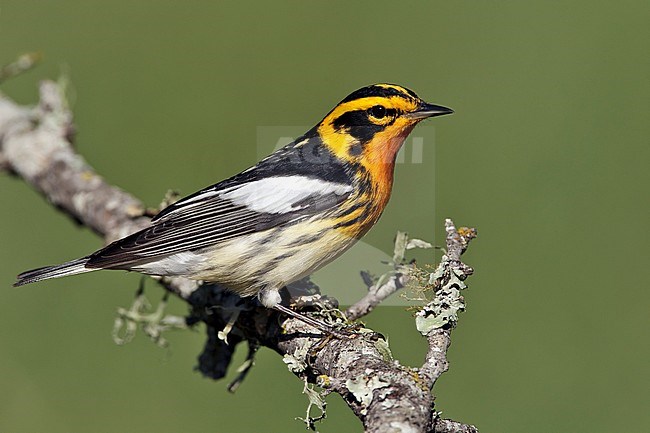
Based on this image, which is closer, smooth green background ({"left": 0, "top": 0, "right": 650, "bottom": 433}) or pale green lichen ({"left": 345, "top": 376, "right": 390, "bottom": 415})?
pale green lichen ({"left": 345, "top": 376, "right": 390, "bottom": 415})

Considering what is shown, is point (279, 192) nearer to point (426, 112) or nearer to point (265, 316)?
point (265, 316)

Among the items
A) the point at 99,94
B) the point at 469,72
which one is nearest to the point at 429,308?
the point at 469,72

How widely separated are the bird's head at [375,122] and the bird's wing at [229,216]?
26 centimetres

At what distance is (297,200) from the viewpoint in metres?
4.00

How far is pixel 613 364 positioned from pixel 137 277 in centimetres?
353

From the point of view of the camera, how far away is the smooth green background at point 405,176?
18.0 ft

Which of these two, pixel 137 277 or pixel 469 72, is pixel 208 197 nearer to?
pixel 137 277

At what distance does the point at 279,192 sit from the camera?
4039mm

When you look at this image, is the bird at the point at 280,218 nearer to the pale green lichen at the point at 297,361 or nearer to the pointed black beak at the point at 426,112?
the pointed black beak at the point at 426,112

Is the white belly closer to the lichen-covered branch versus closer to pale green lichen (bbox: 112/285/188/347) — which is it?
the lichen-covered branch

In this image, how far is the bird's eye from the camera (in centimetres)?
416

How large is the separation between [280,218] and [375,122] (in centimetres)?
71

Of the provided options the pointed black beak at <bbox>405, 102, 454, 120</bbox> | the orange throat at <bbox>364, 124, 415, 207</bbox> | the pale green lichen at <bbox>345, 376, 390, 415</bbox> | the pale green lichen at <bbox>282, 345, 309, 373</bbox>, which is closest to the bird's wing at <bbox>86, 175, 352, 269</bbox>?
the orange throat at <bbox>364, 124, 415, 207</bbox>

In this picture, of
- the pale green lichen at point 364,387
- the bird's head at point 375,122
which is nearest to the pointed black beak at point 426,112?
the bird's head at point 375,122
